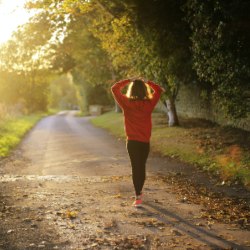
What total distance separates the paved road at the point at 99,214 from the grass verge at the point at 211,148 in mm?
1102

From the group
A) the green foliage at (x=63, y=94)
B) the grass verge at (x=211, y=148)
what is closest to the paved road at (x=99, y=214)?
the grass verge at (x=211, y=148)

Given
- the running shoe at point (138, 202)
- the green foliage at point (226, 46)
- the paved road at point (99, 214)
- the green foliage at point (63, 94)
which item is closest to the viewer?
the paved road at point (99, 214)

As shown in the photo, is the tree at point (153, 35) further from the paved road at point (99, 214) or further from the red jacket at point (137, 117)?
the red jacket at point (137, 117)

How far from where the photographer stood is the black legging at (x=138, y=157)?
7750mm

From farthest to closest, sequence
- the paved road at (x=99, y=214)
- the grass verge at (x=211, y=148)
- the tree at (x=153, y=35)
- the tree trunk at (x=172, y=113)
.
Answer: the tree trunk at (x=172, y=113) → the tree at (x=153, y=35) → the grass verge at (x=211, y=148) → the paved road at (x=99, y=214)

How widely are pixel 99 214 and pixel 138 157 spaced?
1.28 metres

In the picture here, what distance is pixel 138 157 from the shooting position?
7.84 m

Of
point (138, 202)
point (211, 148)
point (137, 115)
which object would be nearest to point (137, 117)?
point (137, 115)

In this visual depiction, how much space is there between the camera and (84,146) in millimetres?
18219

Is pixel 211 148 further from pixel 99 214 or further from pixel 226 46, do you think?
pixel 99 214

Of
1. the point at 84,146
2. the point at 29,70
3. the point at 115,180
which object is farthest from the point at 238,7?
the point at 29,70

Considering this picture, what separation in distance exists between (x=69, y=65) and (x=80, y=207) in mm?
35773

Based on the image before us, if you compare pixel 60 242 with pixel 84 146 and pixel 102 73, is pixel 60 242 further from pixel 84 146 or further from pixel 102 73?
pixel 102 73

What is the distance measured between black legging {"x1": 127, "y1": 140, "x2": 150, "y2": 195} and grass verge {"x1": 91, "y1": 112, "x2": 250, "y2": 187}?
2.85 metres
